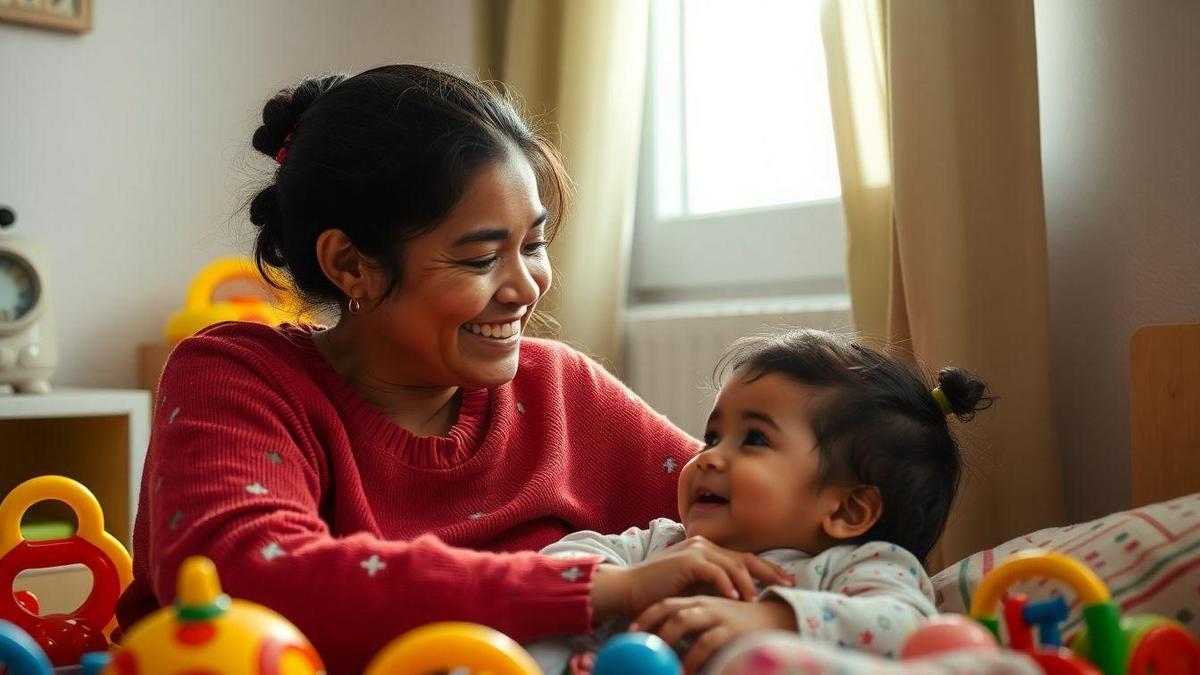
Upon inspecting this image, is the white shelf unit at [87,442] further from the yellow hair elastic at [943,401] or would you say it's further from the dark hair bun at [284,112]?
the yellow hair elastic at [943,401]

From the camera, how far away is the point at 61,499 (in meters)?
1.41

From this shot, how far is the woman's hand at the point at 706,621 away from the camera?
0.97 metres

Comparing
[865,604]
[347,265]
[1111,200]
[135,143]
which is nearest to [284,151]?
[347,265]

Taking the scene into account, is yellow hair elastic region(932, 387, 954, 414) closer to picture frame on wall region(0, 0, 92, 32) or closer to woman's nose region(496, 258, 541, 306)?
woman's nose region(496, 258, 541, 306)

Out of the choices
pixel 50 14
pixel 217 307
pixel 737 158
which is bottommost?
pixel 217 307

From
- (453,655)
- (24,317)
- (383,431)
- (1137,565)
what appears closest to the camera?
(453,655)

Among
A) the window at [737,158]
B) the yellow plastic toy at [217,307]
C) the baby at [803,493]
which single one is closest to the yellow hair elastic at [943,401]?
the baby at [803,493]

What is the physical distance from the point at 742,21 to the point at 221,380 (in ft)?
5.48

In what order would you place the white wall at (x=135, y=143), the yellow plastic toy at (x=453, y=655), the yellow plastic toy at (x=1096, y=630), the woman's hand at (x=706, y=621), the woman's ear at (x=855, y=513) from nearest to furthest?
1. the yellow plastic toy at (x=453, y=655)
2. the yellow plastic toy at (x=1096, y=630)
3. the woman's hand at (x=706, y=621)
4. the woman's ear at (x=855, y=513)
5. the white wall at (x=135, y=143)

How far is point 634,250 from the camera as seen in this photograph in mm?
2781

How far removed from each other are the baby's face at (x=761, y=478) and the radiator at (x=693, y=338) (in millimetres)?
883

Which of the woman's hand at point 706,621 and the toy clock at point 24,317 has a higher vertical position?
the toy clock at point 24,317

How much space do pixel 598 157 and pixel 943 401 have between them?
139 cm

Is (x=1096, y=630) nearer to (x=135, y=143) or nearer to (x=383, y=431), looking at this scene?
(x=383, y=431)
